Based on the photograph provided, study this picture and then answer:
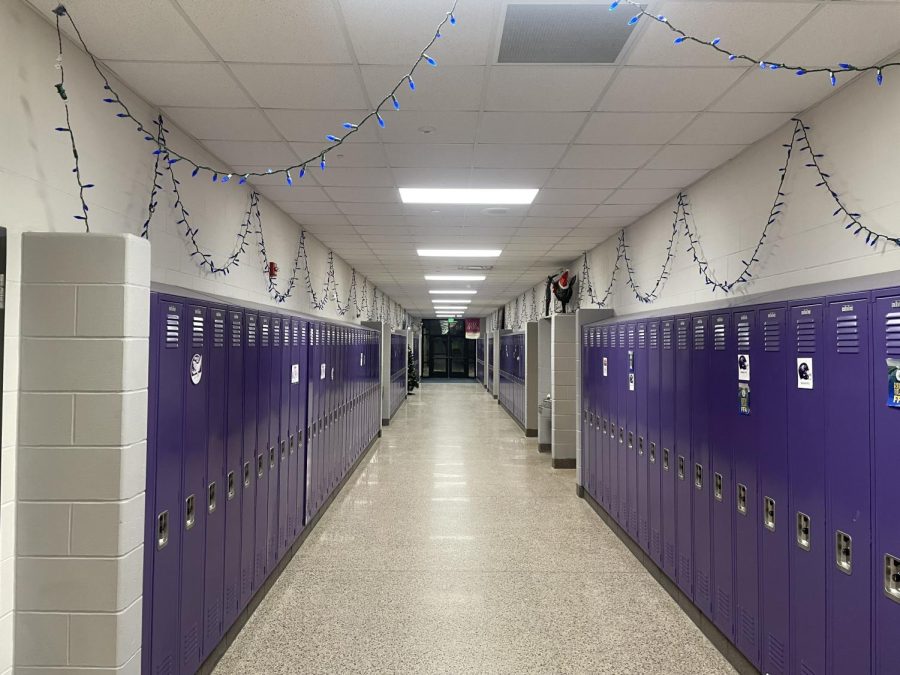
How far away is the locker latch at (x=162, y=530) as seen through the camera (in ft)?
6.78

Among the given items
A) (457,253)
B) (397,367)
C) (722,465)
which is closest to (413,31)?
(722,465)

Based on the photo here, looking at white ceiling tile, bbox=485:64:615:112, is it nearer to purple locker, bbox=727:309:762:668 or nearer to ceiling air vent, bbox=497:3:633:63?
ceiling air vent, bbox=497:3:633:63

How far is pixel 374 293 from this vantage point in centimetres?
1160

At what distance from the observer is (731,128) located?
297 centimetres

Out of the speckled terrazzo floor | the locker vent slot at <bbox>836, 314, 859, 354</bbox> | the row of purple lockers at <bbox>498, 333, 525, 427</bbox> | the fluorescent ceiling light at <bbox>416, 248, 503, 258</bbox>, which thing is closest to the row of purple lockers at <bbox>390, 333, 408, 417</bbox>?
the row of purple lockers at <bbox>498, 333, 525, 427</bbox>

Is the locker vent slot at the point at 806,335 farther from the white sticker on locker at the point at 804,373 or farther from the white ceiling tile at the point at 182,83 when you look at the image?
the white ceiling tile at the point at 182,83

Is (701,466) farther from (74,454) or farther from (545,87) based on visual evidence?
(74,454)

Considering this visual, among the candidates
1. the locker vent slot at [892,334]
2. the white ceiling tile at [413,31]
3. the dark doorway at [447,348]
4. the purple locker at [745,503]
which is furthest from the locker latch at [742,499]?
the dark doorway at [447,348]

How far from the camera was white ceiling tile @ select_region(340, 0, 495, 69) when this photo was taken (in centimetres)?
192

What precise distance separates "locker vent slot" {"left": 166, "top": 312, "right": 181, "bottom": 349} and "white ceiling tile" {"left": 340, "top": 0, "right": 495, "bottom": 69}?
1.32 m

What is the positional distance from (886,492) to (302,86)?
2841mm

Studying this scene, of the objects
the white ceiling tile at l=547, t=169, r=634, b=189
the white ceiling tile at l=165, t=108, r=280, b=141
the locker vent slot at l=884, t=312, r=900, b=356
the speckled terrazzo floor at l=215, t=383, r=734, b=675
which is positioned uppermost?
the white ceiling tile at l=547, t=169, r=634, b=189

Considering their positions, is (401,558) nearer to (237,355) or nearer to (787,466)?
(237,355)

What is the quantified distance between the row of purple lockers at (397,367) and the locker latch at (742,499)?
28.8 feet
